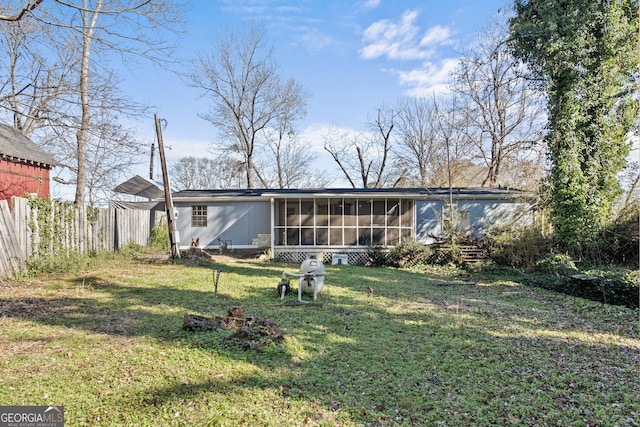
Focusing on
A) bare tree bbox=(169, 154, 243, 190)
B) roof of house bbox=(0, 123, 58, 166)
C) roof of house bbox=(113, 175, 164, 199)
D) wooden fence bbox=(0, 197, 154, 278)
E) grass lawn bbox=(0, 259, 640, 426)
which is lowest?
grass lawn bbox=(0, 259, 640, 426)

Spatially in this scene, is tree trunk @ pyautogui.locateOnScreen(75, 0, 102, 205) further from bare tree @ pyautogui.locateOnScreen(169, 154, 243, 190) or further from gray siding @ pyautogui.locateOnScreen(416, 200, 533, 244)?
bare tree @ pyautogui.locateOnScreen(169, 154, 243, 190)

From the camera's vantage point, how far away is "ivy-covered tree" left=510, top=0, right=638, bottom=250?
1078 centimetres

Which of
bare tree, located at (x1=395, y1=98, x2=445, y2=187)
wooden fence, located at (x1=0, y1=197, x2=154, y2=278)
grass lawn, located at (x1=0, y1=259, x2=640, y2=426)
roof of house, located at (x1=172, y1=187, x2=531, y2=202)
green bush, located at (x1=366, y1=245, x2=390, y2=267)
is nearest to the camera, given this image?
grass lawn, located at (x1=0, y1=259, x2=640, y2=426)

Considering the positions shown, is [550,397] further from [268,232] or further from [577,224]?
[268,232]

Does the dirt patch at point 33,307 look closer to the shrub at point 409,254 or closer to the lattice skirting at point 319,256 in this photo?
the lattice skirting at point 319,256

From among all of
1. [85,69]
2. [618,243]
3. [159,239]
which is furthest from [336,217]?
[85,69]

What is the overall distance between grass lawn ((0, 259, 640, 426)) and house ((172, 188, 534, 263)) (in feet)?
22.7

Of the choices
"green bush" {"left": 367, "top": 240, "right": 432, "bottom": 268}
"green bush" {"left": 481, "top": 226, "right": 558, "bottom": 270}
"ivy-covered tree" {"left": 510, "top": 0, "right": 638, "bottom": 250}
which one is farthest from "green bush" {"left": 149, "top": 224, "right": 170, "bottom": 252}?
"ivy-covered tree" {"left": 510, "top": 0, "right": 638, "bottom": 250}

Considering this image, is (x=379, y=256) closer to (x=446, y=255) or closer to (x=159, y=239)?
(x=446, y=255)

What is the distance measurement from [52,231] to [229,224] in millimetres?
7911

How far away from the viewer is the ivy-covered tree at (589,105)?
10781 mm

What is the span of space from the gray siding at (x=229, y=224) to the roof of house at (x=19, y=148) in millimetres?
5118

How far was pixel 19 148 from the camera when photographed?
41.3ft

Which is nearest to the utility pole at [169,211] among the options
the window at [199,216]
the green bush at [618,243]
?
the window at [199,216]
